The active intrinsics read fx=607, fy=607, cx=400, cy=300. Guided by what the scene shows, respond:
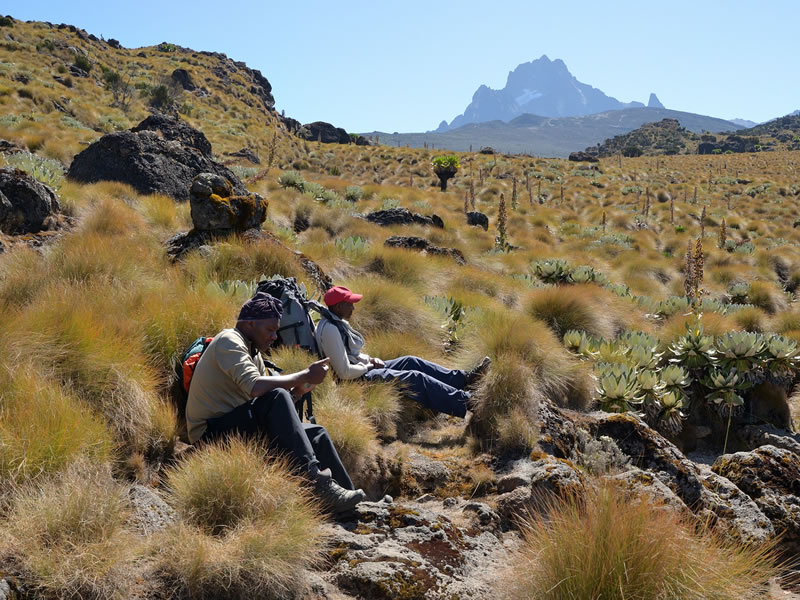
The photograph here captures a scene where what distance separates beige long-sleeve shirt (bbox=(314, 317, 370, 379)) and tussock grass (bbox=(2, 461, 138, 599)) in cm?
277

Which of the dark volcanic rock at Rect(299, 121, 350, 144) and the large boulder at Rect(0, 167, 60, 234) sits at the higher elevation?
the dark volcanic rock at Rect(299, 121, 350, 144)

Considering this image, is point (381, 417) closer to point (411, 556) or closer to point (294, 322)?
point (294, 322)

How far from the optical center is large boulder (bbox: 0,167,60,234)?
7.54 m

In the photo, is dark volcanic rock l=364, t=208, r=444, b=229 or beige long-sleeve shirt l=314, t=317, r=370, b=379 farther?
dark volcanic rock l=364, t=208, r=444, b=229

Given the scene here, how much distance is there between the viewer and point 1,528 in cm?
267

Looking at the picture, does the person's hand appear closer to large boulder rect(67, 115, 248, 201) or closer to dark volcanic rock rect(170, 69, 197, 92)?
large boulder rect(67, 115, 248, 201)

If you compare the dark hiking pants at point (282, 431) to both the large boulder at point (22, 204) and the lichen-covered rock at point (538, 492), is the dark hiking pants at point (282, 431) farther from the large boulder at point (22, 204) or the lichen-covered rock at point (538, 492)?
the large boulder at point (22, 204)

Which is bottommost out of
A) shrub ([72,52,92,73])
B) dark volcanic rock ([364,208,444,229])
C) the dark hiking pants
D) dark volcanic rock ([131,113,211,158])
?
the dark hiking pants

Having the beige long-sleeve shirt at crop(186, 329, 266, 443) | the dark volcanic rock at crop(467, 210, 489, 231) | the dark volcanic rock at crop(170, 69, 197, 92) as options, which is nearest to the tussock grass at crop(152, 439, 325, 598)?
the beige long-sleeve shirt at crop(186, 329, 266, 443)

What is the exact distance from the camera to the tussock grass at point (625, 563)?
2.76 m

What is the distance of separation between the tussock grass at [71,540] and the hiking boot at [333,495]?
3.48ft

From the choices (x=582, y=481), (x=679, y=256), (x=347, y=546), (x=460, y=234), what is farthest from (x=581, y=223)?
(x=347, y=546)

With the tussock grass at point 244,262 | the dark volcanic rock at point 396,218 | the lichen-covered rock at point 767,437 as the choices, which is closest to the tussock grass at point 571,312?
the lichen-covered rock at point 767,437

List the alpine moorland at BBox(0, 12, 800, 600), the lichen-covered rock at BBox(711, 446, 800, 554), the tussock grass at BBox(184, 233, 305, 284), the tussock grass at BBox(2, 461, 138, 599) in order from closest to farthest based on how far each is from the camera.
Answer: the tussock grass at BBox(2, 461, 138, 599) → the alpine moorland at BBox(0, 12, 800, 600) → the lichen-covered rock at BBox(711, 446, 800, 554) → the tussock grass at BBox(184, 233, 305, 284)
